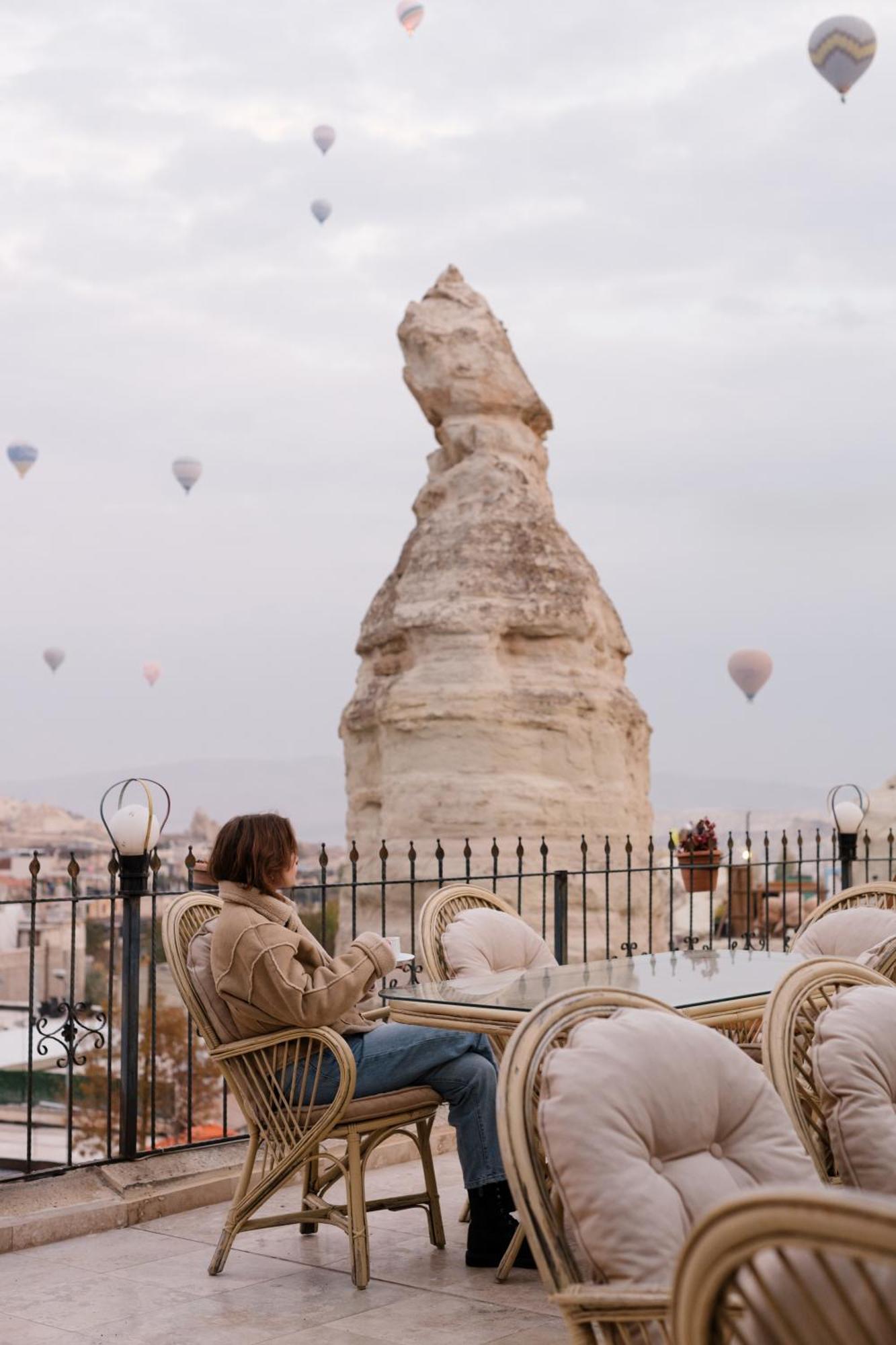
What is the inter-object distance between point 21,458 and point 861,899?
119ft

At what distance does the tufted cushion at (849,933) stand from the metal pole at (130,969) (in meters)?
2.54

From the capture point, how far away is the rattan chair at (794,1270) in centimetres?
137

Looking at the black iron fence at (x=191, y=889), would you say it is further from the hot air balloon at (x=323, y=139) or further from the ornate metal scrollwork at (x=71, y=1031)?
the hot air balloon at (x=323, y=139)

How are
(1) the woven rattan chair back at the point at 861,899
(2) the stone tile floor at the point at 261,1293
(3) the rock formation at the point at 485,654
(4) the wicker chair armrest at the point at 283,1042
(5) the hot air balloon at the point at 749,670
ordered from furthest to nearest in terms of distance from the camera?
(5) the hot air balloon at the point at 749,670 → (3) the rock formation at the point at 485,654 → (1) the woven rattan chair back at the point at 861,899 → (4) the wicker chair armrest at the point at 283,1042 → (2) the stone tile floor at the point at 261,1293

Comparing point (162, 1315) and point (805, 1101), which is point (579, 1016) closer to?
point (805, 1101)

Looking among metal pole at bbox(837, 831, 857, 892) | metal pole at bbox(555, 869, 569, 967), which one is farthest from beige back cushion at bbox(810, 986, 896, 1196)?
metal pole at bbox(837, 831, 857, 892)

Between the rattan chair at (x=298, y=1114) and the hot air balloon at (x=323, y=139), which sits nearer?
the rattan chair at (x=298, y=1114)

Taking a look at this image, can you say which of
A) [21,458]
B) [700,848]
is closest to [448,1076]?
[700,848]

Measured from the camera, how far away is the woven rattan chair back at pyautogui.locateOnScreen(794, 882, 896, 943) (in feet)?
20.0

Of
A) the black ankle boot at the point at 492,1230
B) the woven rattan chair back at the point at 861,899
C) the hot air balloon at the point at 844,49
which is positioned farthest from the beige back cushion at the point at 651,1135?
the hot air balloon at the point at 844,49

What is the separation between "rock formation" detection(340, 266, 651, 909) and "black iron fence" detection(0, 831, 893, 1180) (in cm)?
78

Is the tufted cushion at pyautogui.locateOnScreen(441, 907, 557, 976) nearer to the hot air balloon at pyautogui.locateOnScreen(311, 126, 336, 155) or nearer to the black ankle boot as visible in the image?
the black ankle boot

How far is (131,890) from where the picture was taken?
5328 mm

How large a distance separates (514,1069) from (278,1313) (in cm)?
211
